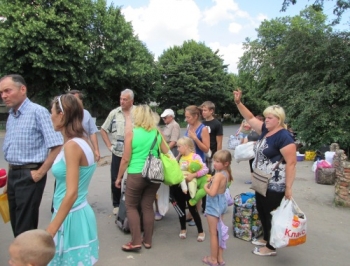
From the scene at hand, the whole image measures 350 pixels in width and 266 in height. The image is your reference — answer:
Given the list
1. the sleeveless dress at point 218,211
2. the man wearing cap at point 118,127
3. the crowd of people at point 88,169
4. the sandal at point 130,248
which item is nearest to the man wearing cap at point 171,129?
the crowd of people at point 88,169

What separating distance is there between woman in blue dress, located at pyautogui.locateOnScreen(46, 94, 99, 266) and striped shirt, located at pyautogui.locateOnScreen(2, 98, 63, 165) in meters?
0.72

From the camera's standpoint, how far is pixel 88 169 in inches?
91.4

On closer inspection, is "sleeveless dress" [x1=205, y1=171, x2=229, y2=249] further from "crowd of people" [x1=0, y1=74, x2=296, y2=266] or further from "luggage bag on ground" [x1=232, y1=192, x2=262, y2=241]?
"luggage bag on ground" [x1=232, y1=192, x2=262, y2=241]

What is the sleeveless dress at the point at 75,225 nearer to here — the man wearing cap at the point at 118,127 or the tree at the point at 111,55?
the man wearing cap at the point at 118,127

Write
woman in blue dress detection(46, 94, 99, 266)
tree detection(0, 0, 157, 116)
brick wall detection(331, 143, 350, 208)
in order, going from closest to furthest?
woman in blue dress detection(46, 94, 99, 266) → brick wall detection(331, 143, 350, 208) → tree detection(0, 0, 157, 116)

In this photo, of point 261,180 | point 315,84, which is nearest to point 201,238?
point 261,180

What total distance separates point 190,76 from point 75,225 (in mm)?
36275

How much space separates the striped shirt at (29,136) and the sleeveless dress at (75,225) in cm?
76

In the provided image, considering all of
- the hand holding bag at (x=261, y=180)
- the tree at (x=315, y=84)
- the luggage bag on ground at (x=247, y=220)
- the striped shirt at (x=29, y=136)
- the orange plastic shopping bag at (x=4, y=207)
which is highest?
the tree at (x=315, y=84)

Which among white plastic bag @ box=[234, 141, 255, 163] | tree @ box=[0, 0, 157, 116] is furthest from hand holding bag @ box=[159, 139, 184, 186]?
tree @ box=[0, 0, 157, 116]

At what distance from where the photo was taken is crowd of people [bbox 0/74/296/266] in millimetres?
2260

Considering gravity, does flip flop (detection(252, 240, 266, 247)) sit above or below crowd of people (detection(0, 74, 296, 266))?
below

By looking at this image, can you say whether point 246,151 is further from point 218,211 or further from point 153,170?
point 153,170

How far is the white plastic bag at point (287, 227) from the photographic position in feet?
11.0
